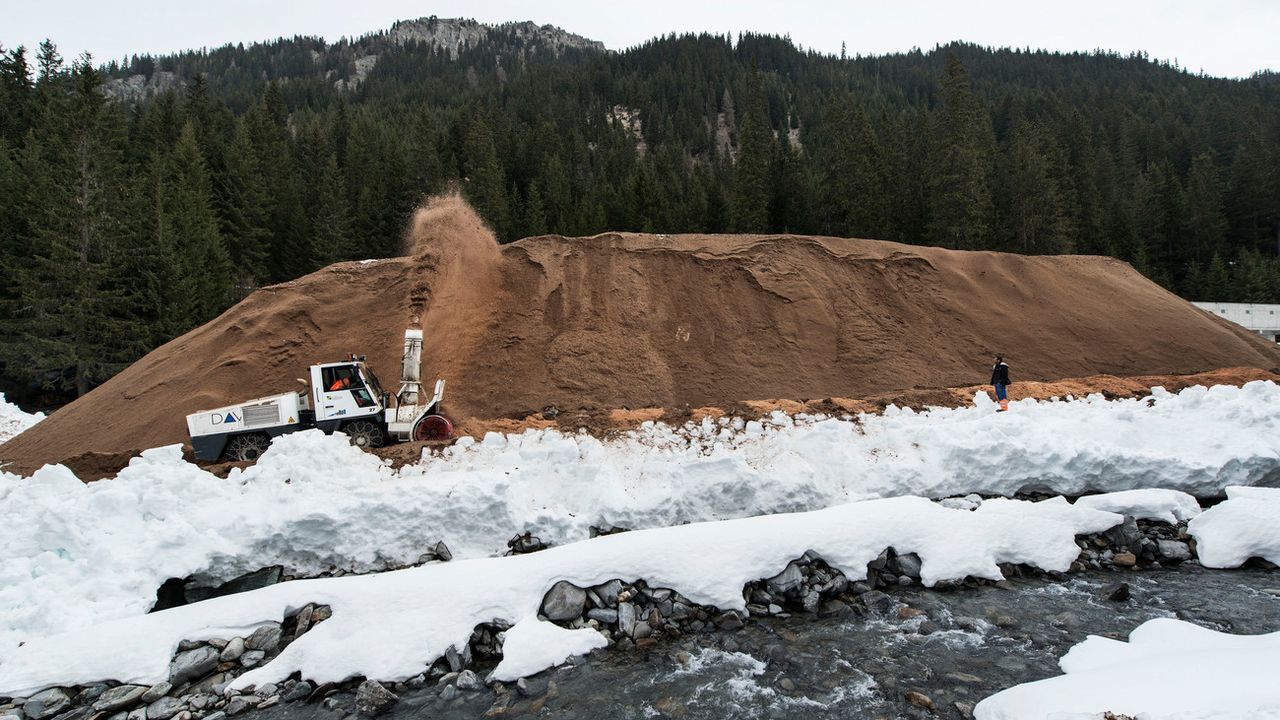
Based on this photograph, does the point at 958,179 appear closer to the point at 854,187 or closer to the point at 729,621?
the point at 854,187

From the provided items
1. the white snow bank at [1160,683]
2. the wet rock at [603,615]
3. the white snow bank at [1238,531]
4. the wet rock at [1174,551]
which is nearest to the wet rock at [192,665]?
the wet rock at [603,615]

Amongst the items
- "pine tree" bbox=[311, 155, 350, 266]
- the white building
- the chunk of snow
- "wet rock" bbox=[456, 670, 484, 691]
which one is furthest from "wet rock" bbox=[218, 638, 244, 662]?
the white building

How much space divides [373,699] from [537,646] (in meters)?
1.71

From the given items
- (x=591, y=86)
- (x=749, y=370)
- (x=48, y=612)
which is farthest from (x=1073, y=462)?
(x=591, y=86)

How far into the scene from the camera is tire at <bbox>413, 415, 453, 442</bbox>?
12.2 metres

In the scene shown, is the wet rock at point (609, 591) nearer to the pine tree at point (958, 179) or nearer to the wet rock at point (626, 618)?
the wet rock at point (626, 618)

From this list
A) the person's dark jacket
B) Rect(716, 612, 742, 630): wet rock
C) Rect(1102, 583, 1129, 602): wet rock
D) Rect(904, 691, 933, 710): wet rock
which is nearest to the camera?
Rect(904, 691, 933, 710): wet rock

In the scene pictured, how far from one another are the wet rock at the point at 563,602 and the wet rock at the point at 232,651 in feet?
11.0

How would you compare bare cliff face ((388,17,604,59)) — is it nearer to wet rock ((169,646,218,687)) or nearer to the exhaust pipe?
the exhaust pipe

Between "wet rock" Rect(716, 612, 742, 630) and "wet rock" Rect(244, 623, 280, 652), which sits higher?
"wet rock" Rect(244, 623, 280, 652)

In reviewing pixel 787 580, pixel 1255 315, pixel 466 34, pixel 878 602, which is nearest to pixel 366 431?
pixel 787 580

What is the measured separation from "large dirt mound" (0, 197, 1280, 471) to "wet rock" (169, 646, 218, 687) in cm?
721

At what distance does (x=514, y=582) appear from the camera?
769cm

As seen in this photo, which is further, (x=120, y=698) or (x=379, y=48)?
(x=379, y=48)
